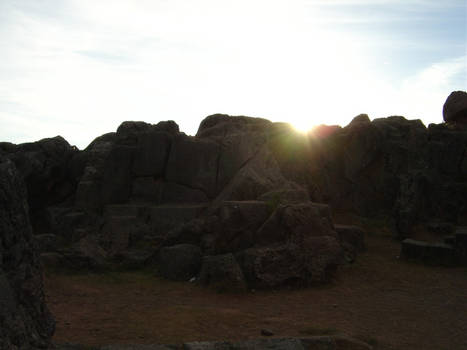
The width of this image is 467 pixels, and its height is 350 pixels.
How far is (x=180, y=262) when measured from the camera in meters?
11.3

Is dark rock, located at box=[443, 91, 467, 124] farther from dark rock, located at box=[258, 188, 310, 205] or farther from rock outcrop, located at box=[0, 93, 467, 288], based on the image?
dark rock, located at box=[258, 188, 310, 205]

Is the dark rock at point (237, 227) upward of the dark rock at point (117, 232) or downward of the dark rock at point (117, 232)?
upward

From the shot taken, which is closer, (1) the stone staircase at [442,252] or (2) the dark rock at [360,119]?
(1) the stone staircase at [442,252]

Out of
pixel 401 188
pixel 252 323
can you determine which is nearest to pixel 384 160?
pixel 401 188

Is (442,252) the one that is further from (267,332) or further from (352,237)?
(267,332)

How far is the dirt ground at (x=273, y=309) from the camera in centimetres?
720

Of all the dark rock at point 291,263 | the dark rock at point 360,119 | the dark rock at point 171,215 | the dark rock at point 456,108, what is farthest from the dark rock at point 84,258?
the dark rock at point 456,108

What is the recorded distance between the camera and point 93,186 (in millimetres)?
15219

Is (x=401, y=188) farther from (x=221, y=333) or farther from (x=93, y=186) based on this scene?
(x=221, y=333)

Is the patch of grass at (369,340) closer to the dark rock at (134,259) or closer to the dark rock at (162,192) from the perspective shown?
the dark rock at (134,259)

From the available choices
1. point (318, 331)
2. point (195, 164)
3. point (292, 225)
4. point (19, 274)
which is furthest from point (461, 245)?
point (19, 274)

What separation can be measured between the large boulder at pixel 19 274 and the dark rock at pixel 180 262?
248 inches

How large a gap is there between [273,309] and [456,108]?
54.1 feet

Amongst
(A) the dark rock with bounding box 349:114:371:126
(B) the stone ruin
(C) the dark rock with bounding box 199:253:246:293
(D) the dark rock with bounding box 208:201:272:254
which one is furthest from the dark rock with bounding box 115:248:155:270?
(A) the dark rock with bounding box 349:114:371:126
